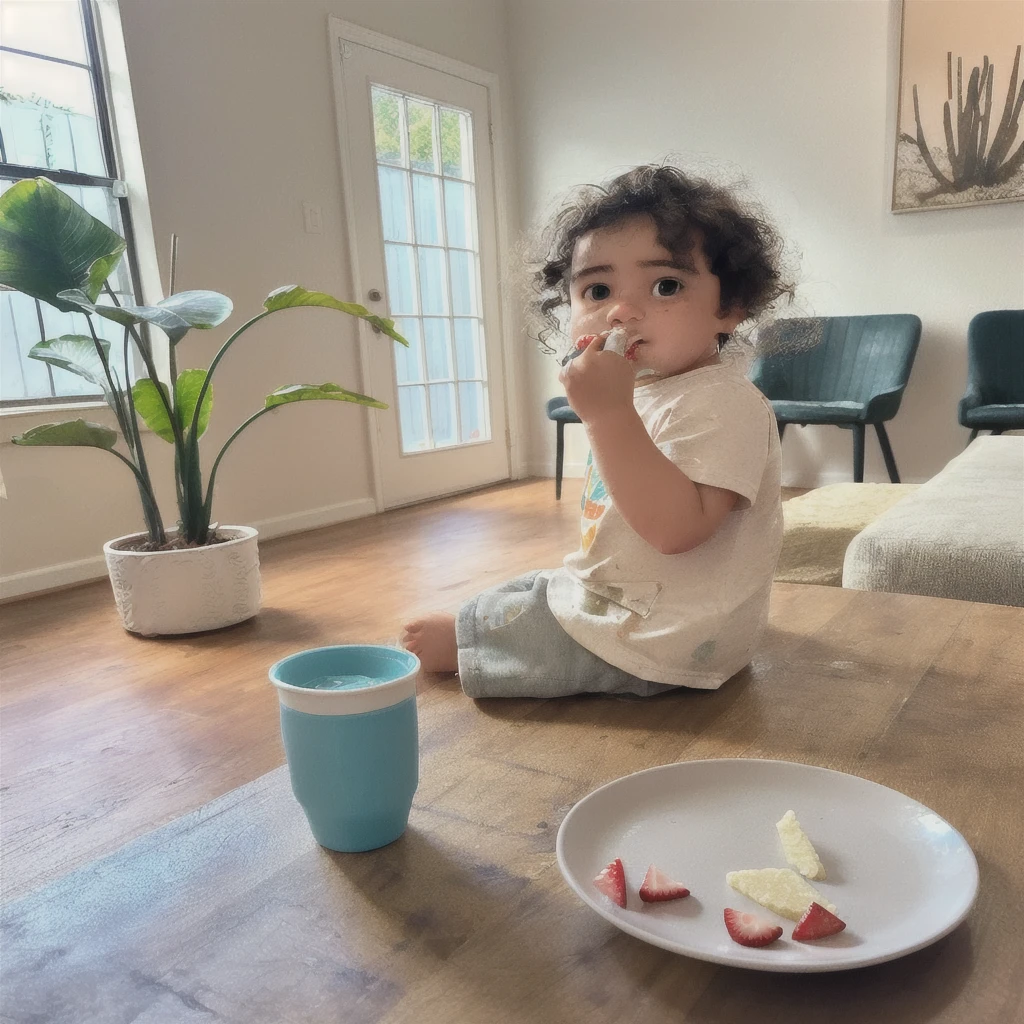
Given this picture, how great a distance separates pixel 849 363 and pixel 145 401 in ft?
9.04

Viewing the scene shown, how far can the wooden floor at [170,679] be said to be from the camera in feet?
3.76

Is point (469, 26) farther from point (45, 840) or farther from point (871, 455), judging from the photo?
point (45, 840)

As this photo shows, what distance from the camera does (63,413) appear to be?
259 cm

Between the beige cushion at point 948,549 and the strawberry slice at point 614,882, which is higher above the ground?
the strawberry slice at point 614,882

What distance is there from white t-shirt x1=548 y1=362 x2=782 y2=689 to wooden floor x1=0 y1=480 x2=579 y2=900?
67 cm

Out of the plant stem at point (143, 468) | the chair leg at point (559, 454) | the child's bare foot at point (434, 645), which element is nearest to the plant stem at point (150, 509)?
the plant stem at point (143, 468)

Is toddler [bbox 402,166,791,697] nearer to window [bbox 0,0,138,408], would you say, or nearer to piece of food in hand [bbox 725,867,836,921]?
piece of food in hand [bbox 725,867,836,921]

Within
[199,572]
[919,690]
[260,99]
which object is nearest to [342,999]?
[919,690]

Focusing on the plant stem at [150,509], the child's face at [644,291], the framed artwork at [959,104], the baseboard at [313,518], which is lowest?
the baseboard at [313,518]

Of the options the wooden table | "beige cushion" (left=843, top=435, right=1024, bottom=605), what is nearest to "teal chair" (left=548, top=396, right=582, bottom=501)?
"beige cushion" (left=843, top=435, right=1024, bottom=605)

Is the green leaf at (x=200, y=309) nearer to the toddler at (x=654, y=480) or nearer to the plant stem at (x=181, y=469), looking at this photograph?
the plant stem at (x=181, y=469)

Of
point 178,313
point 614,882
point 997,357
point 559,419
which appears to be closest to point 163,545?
point 178,313

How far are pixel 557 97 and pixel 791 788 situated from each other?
4.26 metres

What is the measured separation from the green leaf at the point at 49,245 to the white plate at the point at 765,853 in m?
1.69
